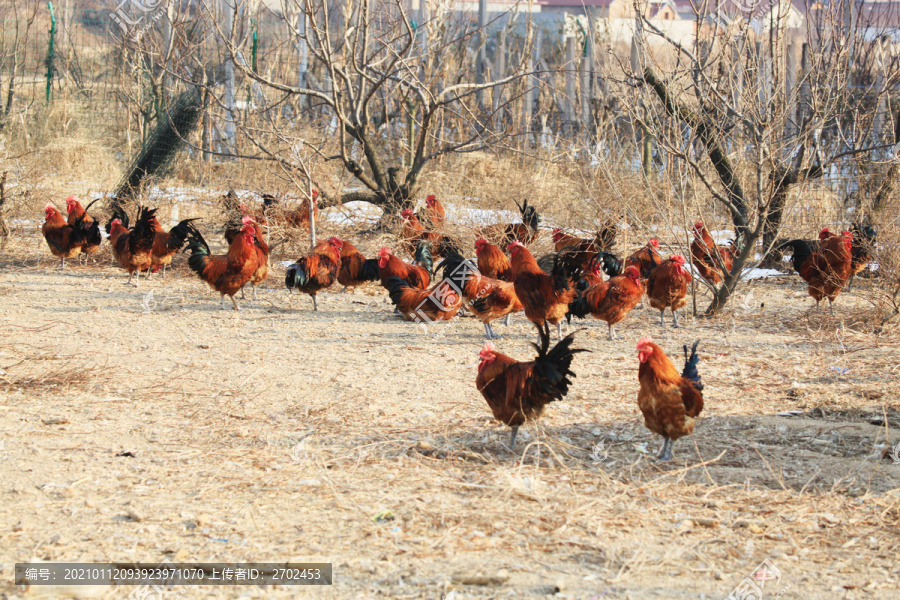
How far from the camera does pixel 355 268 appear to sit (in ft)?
26.8

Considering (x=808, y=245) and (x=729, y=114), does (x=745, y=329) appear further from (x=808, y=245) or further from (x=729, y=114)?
(x=729, y=114)

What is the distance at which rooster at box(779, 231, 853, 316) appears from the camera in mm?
7322

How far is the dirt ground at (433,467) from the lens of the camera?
287 centimetres

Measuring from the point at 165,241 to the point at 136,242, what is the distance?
0.34 meters

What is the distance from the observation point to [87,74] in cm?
1770

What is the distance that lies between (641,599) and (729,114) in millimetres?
5548

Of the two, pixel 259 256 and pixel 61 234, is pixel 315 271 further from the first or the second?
pixel 61 234

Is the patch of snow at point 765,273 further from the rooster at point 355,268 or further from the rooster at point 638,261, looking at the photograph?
the rooster at point 355,268

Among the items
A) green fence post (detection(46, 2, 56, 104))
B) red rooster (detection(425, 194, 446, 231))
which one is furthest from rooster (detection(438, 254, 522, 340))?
green fence post (detection(46, 2, 56, 104))

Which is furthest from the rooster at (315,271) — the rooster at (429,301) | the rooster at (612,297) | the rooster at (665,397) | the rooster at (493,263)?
the rooster at (665,397)

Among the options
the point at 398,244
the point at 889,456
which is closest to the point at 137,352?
the point at 398,244

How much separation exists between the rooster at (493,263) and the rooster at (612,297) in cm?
120

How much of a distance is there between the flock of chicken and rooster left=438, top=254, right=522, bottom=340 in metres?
0.01

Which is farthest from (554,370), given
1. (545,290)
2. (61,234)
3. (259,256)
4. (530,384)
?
(61,234)
